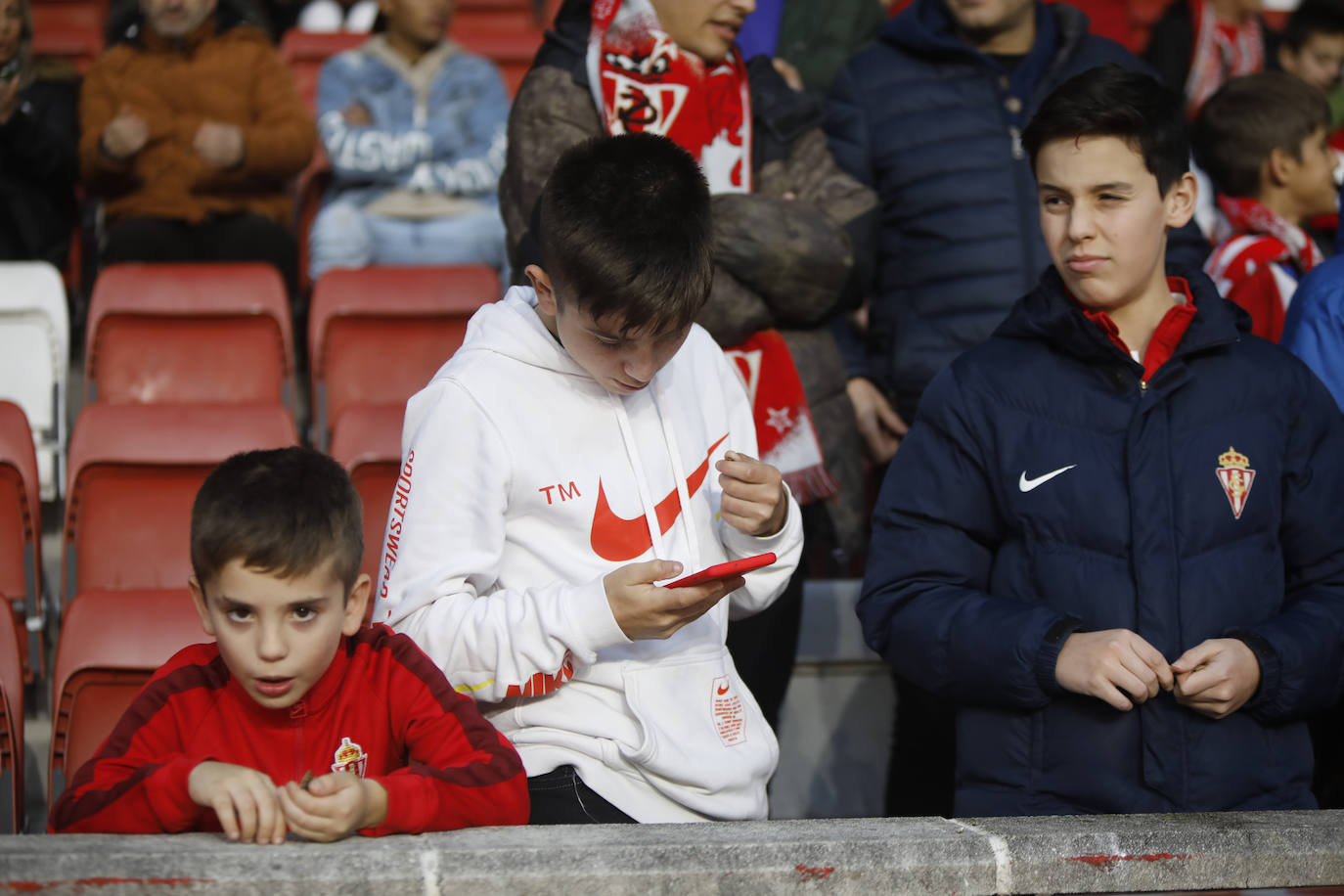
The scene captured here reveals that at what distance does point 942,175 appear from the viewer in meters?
3.72

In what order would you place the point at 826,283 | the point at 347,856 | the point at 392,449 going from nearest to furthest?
1. the point at 347,856
2. the point at 826,283
3. the point at 392,449

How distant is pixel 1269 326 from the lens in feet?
11.5

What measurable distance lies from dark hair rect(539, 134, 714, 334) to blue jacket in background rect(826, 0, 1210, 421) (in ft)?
4.93

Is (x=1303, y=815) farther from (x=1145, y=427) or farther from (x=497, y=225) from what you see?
(x=497, y=225)

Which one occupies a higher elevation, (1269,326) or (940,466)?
(1269,326)

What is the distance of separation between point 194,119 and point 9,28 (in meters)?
0.61

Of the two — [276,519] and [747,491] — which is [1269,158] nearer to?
[747,491]

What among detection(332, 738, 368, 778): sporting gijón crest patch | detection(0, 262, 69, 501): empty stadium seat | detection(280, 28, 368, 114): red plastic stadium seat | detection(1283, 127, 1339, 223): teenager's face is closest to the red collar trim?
detection(332, 738, 368, 778): sporting gijón crest patch

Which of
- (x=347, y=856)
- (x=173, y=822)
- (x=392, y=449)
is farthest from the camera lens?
(x=392, y=449)

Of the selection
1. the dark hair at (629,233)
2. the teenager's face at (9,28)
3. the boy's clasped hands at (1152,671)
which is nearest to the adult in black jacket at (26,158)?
the teenager's face at (9,28)

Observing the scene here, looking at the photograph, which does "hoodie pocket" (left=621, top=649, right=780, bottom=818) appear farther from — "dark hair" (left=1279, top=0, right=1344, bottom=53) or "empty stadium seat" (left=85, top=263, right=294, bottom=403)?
"dark hair" (left=1279, top=0, right=1344, bottom=53)

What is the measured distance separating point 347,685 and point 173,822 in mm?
303

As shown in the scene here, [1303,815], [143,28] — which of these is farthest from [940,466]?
[143,28]

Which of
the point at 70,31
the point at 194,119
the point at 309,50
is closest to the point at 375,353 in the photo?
the point at 194,119
